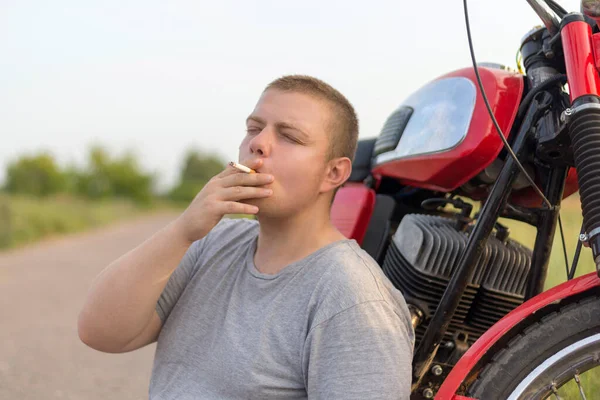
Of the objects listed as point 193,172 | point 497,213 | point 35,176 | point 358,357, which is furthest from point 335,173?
point 193,172

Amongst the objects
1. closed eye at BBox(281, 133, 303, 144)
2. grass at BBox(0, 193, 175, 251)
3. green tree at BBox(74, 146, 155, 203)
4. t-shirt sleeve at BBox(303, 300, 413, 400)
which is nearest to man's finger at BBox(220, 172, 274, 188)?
closed eye at BBox(281, 133, 303, 144)

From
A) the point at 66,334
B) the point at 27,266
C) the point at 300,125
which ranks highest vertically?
the point at 300,125

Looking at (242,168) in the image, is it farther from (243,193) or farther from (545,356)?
(545,356)

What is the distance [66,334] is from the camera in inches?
194

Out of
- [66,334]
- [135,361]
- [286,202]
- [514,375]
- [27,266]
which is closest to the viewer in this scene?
[514,375]

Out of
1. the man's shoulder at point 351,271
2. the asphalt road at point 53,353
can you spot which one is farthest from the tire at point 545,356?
the asphalt road at point 53,353

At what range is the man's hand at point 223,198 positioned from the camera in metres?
1.58

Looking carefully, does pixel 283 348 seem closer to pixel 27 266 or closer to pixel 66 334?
pixel 66 334

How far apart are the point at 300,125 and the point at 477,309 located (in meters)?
0.75

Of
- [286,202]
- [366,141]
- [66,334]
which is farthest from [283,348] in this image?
[66,334]

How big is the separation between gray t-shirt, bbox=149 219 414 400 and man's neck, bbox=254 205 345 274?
0.15 feet

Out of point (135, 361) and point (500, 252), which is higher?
point (500, 252)

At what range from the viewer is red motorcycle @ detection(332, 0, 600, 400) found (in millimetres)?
1403

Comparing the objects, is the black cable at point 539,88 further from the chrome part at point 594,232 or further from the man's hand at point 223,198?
the man's hand at point 223,198
